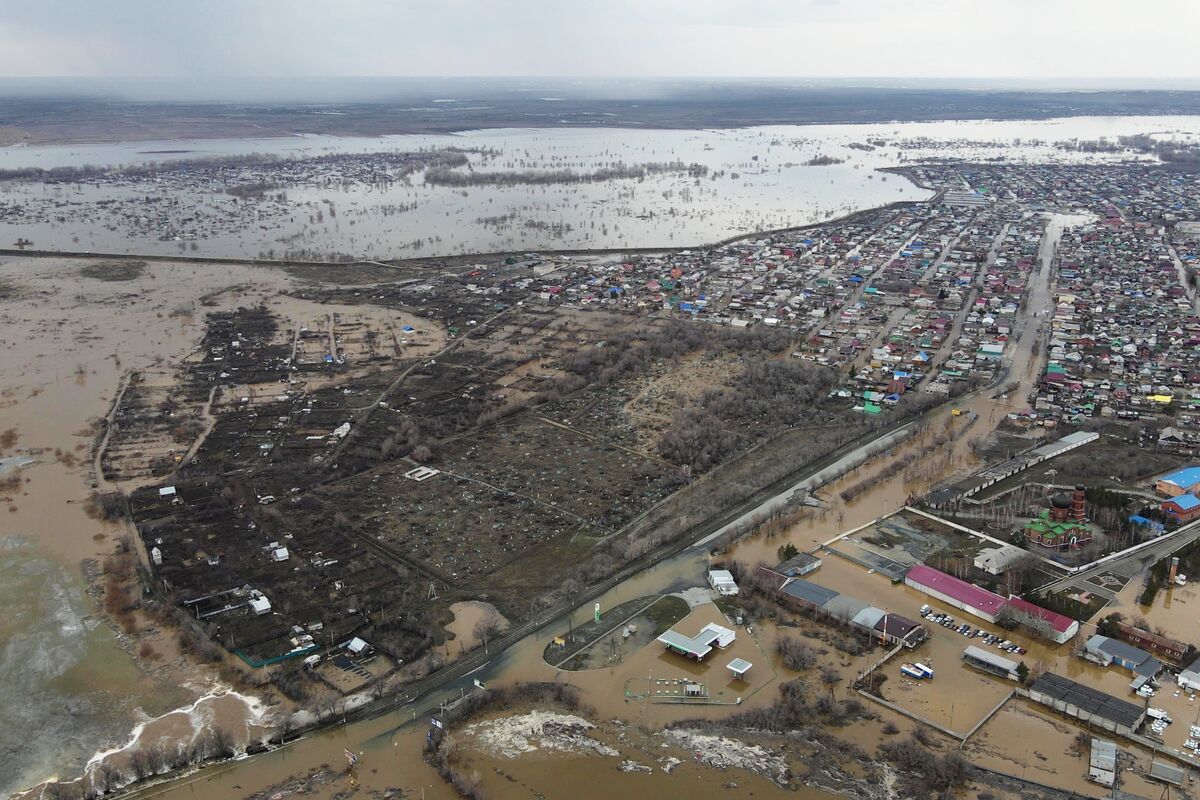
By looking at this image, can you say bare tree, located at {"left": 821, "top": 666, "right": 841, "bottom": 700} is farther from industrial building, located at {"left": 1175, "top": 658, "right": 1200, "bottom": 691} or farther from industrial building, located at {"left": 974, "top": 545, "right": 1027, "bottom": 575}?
industrial building, located at {"left": 1175, "top": 658, "right": 1200, "bottom": 691}

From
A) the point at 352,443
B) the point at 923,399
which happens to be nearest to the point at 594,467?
the point at 352,443

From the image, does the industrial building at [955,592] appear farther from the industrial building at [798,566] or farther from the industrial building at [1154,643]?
the industrial building at [1154,643]

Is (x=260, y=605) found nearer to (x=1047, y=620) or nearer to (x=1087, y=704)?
(x=1087, y=704)

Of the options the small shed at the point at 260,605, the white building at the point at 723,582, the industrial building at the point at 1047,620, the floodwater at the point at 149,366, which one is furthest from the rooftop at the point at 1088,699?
the small shed at the point at 260,605

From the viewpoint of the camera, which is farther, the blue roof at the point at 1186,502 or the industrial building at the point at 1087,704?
the blue roof at the point at 1186,502

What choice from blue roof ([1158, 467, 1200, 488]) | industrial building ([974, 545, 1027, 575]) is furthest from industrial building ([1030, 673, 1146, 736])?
blue roof ([1158, 467, 1200, 488])
